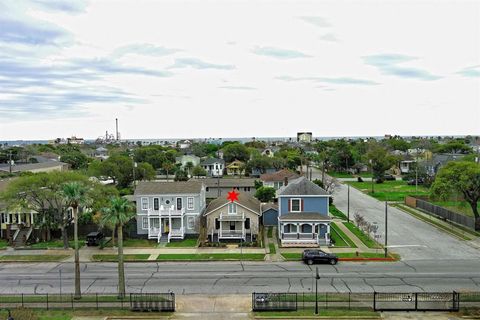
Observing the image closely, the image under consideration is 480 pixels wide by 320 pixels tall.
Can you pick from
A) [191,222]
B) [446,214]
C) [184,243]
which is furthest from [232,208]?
[446,214]

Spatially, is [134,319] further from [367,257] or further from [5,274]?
[367,257]

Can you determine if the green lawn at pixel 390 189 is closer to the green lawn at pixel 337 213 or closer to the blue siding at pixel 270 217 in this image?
the green lawn at pixel 337 213

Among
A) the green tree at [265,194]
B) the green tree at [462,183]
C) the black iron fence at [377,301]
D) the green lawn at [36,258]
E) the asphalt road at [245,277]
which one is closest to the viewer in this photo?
the black iron fence at [377,301]

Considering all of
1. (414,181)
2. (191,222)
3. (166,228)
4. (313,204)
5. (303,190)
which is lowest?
(166,228)

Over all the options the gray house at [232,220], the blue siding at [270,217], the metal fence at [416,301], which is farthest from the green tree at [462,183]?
the metal fence at [416,301]

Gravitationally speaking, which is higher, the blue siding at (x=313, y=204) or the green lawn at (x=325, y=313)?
the blue siding at (x=313, y=204)

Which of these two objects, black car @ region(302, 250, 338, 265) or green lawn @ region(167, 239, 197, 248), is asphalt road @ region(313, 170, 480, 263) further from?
green lawn @ region(167, 239, 197, 248)

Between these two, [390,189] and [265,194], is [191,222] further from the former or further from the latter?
[390,189]
